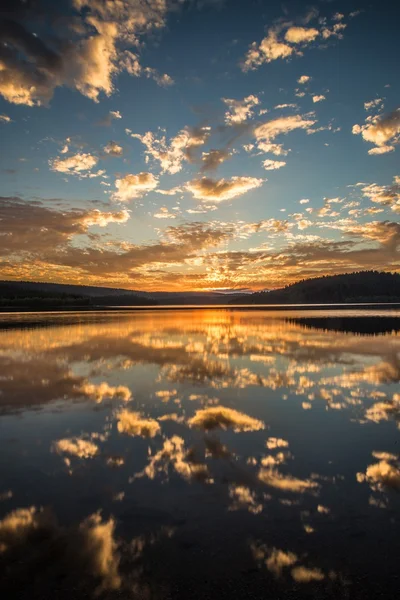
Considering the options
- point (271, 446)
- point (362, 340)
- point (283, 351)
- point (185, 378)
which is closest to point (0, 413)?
point (185, 378)

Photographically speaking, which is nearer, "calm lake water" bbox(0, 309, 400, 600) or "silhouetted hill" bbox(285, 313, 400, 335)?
"calm lake water" bbox(0, 309, 400, 600)

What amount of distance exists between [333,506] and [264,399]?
6.12 metres

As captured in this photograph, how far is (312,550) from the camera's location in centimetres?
452

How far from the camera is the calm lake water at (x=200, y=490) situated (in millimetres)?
4109

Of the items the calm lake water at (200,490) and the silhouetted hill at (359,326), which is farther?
the silhouetted hill at (359,326)

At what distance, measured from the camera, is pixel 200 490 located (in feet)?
19.7

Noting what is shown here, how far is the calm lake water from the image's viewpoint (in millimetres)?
4109

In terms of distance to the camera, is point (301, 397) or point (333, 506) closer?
point (333, 506)

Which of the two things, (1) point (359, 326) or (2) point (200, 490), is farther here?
(1) point (359, 326)

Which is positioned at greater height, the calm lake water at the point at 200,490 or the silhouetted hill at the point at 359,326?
the calm lake water at the point at 200,490

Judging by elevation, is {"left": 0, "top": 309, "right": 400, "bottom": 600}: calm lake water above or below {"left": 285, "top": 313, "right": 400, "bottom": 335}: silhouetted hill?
above

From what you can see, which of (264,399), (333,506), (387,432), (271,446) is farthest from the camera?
(264,399)

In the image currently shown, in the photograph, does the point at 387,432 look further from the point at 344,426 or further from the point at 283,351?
the point at 283,351

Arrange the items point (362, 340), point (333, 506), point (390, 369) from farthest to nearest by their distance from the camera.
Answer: point (362, 340), point (390, 369), point (333, 506)
